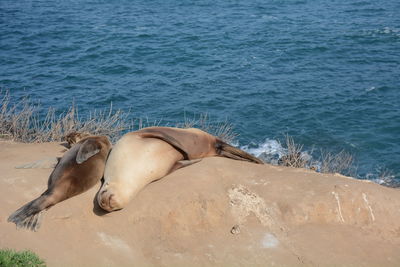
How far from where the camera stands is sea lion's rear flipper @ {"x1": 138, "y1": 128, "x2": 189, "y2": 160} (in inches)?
313

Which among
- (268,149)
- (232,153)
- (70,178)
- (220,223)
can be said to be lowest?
(268,149)

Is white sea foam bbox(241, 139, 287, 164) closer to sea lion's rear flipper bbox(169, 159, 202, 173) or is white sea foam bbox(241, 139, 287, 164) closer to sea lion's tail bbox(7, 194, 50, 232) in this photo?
sea lion's rear flipper bbox(169, 159, 202, 173)

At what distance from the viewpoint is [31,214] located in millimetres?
6449

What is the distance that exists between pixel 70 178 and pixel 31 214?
82 cm

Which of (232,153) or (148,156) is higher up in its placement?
(148,156)

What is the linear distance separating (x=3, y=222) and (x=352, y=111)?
54.1ft

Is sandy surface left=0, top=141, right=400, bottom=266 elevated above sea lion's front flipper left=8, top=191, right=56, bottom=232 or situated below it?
below

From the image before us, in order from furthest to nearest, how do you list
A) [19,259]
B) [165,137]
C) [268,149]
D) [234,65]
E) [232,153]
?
[234,65]
[268,149]
[232,153]
[165,137]
[19,259]

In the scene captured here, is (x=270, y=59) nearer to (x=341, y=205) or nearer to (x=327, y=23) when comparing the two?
(x=327, y=23)

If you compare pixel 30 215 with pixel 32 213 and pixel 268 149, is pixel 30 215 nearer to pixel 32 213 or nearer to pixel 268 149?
pixel 32 213

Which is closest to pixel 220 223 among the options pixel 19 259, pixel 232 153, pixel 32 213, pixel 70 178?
pixel 70 178

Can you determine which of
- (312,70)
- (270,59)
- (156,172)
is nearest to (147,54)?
(270,59)

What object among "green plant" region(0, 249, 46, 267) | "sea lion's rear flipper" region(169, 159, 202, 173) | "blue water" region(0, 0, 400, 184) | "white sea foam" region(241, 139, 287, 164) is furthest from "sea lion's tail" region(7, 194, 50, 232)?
"blue water" region(0, 0, 400, 184)

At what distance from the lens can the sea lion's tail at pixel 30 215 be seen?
6.33 m
